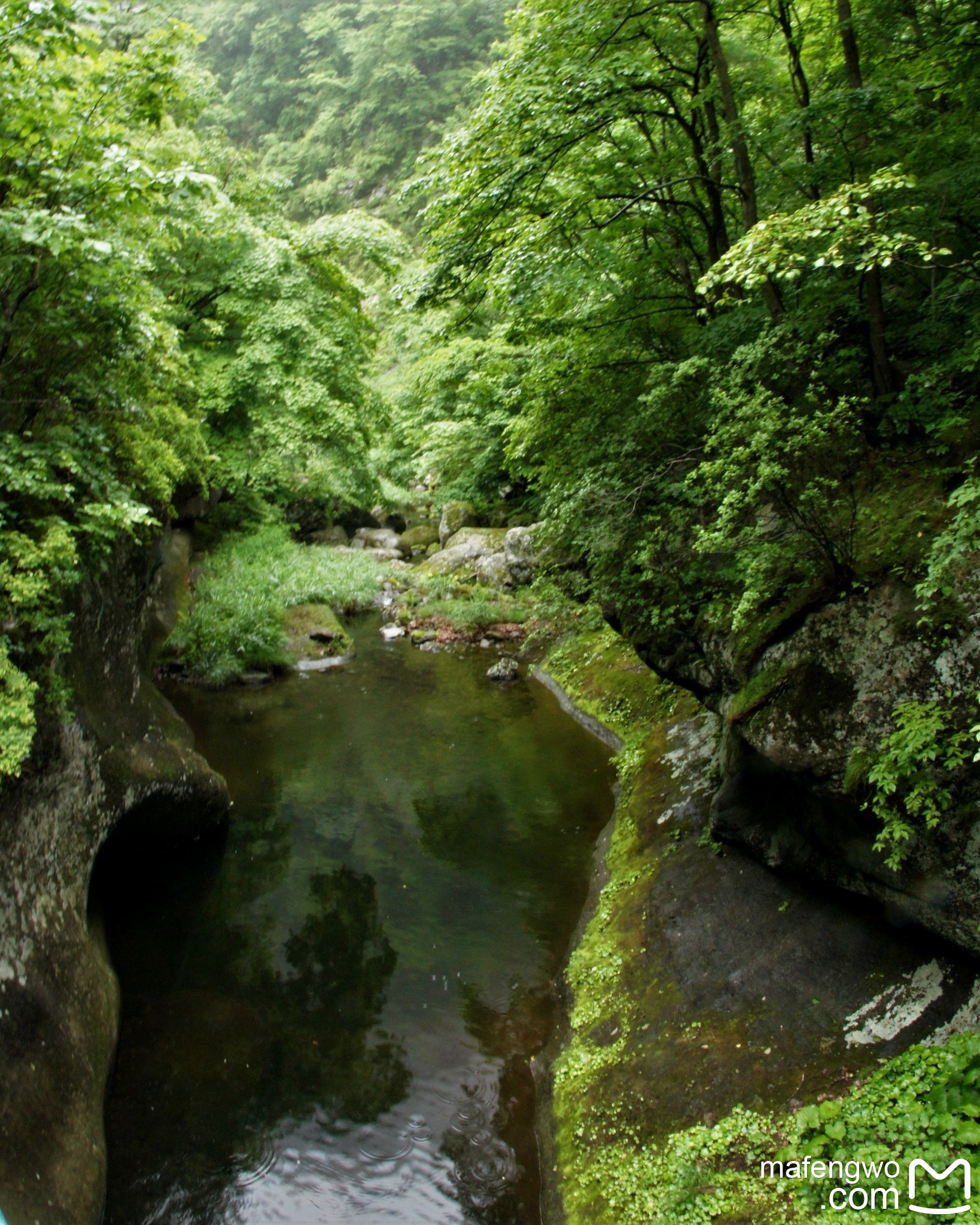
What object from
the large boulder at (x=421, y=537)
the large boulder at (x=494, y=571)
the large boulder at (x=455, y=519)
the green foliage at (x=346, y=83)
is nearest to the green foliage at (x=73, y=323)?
the large boulder at (x=494, y=571)

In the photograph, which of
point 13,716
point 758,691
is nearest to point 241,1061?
point 13,716

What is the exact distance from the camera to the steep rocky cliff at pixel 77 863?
4875mm

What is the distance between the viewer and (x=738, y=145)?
7355mm

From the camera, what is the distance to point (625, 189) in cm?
916

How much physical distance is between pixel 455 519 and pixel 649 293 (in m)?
20.1

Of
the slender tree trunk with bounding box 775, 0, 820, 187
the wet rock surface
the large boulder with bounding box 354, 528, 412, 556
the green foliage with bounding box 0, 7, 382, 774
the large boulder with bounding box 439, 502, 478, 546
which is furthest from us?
the large boulder with bounding box 354, 528, 412, 556

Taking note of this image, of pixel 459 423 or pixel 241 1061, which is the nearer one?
pixel 241 1061

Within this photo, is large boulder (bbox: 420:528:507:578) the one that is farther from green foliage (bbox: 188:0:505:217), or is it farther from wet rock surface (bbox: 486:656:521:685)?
green foliage (bbox: 188:0:505:217)

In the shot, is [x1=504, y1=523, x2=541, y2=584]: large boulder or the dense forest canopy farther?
[x1=504, y1=523, x2=541, y2=584]: large boulder

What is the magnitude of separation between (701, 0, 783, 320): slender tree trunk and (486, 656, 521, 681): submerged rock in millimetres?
11312

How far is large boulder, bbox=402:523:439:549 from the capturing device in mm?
31484

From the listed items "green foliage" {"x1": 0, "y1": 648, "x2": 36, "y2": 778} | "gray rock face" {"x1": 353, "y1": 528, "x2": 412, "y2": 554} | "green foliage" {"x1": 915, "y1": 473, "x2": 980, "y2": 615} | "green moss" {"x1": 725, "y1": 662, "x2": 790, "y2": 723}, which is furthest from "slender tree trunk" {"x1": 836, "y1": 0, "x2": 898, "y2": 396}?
"gray rock face" {"x1": 353, "y1": 528, "x2": 412, "y2": 554}

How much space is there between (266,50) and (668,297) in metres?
67.9

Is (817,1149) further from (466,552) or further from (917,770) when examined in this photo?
(466,552)
